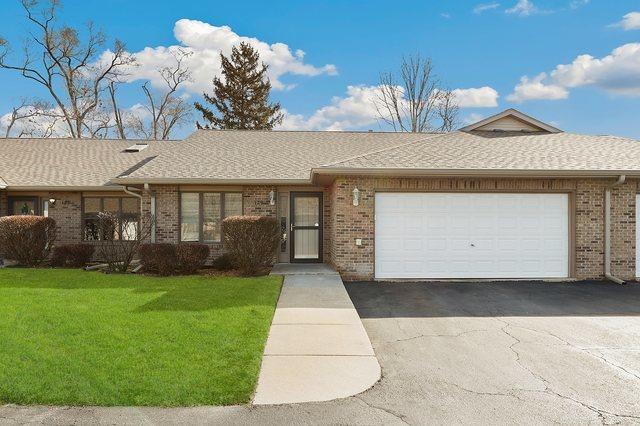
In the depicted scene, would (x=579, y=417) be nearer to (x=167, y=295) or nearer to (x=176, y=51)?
(x=167, y=295)

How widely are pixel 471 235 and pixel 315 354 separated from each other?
22.4ft

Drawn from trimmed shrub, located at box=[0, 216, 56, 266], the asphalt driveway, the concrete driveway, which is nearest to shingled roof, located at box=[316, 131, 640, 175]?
the asphalt driveway

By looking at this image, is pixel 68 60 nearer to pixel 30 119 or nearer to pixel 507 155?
pixel 30 119

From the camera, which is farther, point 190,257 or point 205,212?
point 205,212

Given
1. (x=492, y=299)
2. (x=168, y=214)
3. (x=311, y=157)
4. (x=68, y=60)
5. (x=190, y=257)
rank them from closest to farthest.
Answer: (x=492, y=299), (x=190, y=257), (x=168, y=214), (x=311, y=157), (x=68, y=60)

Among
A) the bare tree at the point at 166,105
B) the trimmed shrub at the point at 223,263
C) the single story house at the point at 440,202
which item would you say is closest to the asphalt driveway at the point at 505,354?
the single story house at the point at 440,202

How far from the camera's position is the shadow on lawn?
7398mm

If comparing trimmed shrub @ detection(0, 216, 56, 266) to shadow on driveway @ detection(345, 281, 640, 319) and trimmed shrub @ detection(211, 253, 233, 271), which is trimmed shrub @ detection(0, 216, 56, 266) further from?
shadow on driveway @ detection(345, 281, 640, 319)

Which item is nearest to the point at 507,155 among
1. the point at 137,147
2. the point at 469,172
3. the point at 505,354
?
the point at 469,172

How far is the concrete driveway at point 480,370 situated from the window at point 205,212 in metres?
5.89

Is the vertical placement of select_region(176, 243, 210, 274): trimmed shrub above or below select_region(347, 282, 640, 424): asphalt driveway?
above

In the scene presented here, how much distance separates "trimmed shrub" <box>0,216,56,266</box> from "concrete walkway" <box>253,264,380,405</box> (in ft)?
27.4

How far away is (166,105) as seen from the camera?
3388cm

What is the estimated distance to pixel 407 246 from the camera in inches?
415
